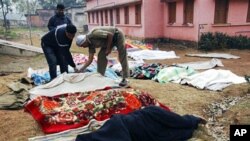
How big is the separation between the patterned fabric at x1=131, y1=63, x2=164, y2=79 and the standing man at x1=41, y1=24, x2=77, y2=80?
173 cm

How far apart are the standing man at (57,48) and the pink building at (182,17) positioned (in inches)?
301

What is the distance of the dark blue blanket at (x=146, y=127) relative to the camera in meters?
2.72

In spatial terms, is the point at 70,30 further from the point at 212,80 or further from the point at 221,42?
the point at 221,42

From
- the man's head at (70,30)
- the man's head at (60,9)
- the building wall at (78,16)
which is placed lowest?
the man's head at (70,30)

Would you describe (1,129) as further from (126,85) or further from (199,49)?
(199,49)

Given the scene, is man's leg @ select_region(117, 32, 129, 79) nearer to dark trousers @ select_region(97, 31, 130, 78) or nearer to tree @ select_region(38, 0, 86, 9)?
dark trousers @ select_region(97, 31, 130, 78)

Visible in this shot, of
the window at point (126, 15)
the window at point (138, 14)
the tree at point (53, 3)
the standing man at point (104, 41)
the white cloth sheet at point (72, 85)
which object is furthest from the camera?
the tree at point (53, 3)

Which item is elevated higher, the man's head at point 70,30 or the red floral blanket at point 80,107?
the man's head at point 70,30

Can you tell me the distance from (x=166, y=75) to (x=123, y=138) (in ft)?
11.8

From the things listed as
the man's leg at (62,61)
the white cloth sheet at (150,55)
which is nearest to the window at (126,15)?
the white cloth sheet at (150,55)

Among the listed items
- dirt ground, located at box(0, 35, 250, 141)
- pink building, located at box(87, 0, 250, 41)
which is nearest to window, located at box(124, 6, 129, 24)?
pink building, located at box(87, 0, 250, 41)

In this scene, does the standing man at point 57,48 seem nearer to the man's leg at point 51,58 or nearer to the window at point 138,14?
the man's leg at point 51,58

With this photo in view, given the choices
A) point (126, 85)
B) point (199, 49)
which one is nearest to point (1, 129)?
point (126, 85)

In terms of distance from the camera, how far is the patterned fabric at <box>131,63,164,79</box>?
6.34 meters
